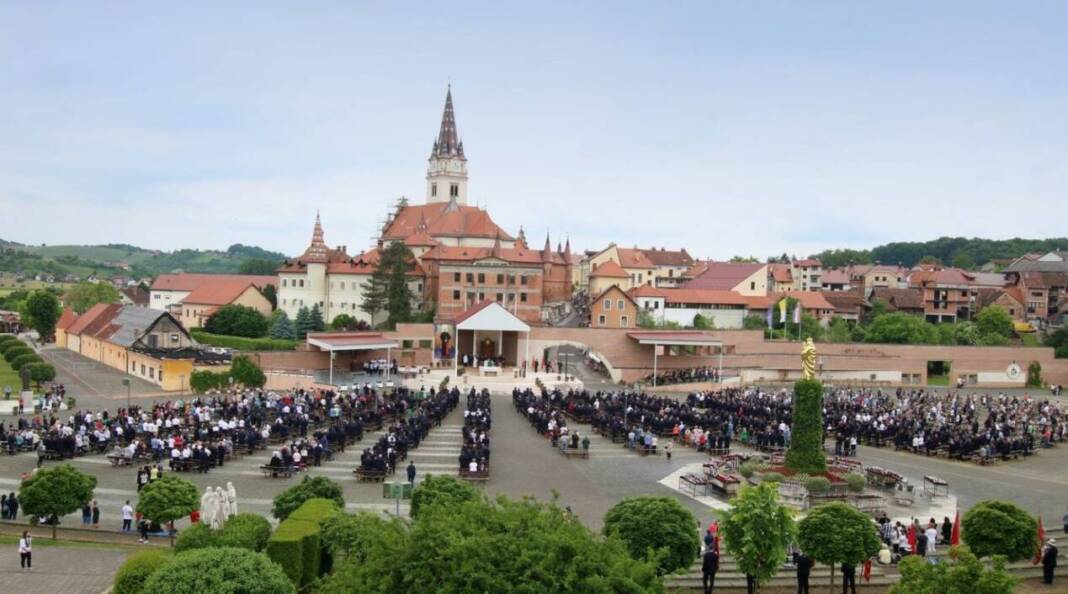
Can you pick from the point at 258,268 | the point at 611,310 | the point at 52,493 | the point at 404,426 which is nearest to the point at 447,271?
the point at 611,310

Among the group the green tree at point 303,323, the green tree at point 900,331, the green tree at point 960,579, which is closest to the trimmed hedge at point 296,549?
the green tree at point 960,579

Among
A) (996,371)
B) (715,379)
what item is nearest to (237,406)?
(715,379)

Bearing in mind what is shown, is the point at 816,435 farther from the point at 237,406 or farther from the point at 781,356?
the point at 781,356

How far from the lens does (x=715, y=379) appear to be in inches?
2132

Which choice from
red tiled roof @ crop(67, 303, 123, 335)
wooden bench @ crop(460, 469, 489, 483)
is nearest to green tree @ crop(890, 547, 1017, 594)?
wooden bench @ crop(460, 469, 489, 483)

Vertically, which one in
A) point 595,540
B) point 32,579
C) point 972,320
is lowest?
point 32,579

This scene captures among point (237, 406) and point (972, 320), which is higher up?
point (972, 320)

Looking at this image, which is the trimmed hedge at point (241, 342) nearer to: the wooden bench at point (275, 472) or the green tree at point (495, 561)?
the wooden bench at point (275, 472)

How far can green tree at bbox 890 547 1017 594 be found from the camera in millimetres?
11758

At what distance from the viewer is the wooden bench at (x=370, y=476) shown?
25.1 metres

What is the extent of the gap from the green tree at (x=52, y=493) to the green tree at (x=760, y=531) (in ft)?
42.3

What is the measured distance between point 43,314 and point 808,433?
219 ft

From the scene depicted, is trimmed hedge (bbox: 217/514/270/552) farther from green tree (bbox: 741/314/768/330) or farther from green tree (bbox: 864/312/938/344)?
green tree (bbox: 741/314/768/330)

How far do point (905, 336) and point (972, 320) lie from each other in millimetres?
23110
